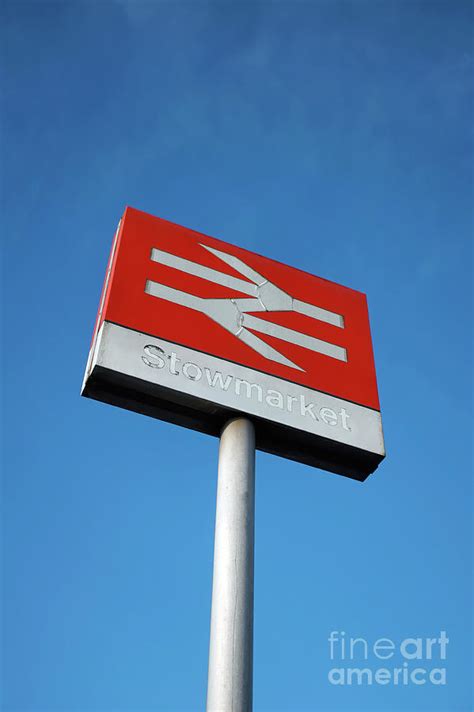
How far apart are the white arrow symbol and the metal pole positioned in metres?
0.94

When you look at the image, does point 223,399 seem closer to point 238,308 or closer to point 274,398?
point 274,398

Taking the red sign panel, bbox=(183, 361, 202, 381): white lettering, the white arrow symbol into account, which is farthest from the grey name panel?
the white arrow symbol

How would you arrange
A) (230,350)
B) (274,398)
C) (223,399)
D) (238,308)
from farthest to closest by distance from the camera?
1. (238,308)
2. (230,350)
3. (274,398)
4. (223,399)

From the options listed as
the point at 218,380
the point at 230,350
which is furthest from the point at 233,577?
the point at 230,350

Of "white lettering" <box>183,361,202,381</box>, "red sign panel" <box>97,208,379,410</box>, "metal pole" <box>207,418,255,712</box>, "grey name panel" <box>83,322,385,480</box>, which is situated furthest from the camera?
"red sign panel" <box>97,208,379,410</box>

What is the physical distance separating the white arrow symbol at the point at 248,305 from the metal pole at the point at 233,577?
0.94 m

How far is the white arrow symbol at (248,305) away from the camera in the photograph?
21.6 feet

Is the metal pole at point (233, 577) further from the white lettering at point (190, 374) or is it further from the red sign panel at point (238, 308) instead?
the red sign panel at point (238, 308)

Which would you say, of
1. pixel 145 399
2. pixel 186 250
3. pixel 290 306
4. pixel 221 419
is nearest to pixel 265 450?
pixel 221 419

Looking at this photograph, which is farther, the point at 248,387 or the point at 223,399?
the point at 248,387

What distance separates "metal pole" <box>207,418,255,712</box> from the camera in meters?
4.59

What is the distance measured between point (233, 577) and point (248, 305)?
263 centimetres

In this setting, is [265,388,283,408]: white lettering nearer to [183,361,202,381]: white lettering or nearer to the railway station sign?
the railway station sign

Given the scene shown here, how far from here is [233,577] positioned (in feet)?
16.4
